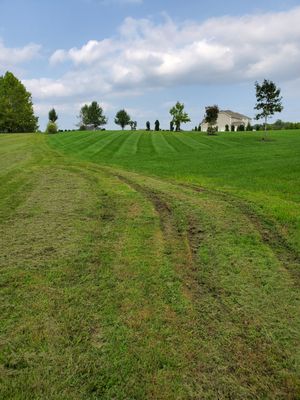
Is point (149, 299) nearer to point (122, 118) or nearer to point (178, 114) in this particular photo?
point (178, 114)

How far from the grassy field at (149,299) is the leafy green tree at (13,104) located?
6043 cm

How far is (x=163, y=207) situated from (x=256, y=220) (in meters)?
2.23

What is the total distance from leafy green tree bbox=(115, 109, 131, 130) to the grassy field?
89.2m

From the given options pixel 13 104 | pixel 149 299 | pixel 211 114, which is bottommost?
pixel 149 299

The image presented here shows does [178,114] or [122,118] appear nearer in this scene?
[178,114]

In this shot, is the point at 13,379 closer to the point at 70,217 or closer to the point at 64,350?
the point at 64,350

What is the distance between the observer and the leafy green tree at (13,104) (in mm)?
63344

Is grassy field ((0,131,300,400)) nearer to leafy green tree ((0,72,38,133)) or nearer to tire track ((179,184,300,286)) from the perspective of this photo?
tire track ((179,184,300,286))

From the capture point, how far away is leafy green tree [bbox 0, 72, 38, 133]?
6334 cm

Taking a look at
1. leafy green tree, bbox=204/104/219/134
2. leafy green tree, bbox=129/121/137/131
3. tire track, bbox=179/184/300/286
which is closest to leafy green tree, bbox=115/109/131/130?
leafy green tree, bbox=129/121/137/131

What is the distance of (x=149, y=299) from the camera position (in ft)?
14.5

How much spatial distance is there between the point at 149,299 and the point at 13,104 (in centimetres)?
6700

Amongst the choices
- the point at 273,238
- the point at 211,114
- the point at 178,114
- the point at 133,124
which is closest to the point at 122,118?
the point at 133,124

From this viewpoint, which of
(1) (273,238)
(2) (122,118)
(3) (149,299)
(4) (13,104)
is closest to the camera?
(3) (149,299)
